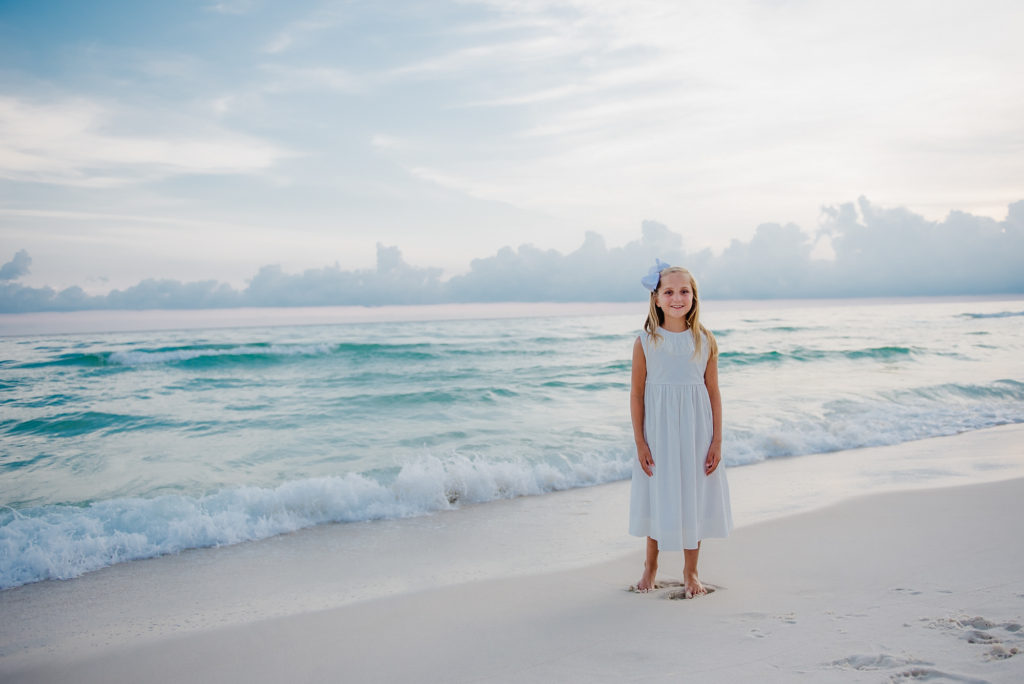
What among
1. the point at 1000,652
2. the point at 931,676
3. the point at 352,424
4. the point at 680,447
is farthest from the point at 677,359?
the point at 352,424

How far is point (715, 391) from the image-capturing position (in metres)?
3.88

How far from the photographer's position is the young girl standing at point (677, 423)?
148 inches

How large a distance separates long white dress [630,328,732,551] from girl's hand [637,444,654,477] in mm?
28

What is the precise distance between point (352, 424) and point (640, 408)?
31.3 feet

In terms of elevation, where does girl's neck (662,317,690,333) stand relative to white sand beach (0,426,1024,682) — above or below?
above

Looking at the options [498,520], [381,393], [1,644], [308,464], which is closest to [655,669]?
[498,520]

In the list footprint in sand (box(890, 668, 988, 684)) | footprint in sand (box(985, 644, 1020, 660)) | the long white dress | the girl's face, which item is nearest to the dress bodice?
the long white dress

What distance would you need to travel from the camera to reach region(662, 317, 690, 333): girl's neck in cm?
383

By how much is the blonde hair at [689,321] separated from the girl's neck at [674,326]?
29 millimetres

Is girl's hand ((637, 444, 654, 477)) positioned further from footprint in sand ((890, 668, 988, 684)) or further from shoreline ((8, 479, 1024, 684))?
footprint in sand ((890, 668, 988, 684))

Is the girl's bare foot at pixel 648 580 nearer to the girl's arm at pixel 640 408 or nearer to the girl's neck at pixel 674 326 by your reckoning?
the girl's arm at pixel 640 408

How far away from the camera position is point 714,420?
379cm

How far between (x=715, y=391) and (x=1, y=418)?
1519cm

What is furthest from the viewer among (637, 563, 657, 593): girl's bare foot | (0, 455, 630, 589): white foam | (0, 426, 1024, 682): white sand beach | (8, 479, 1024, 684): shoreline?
(0, 455, 630, 589): white foam
